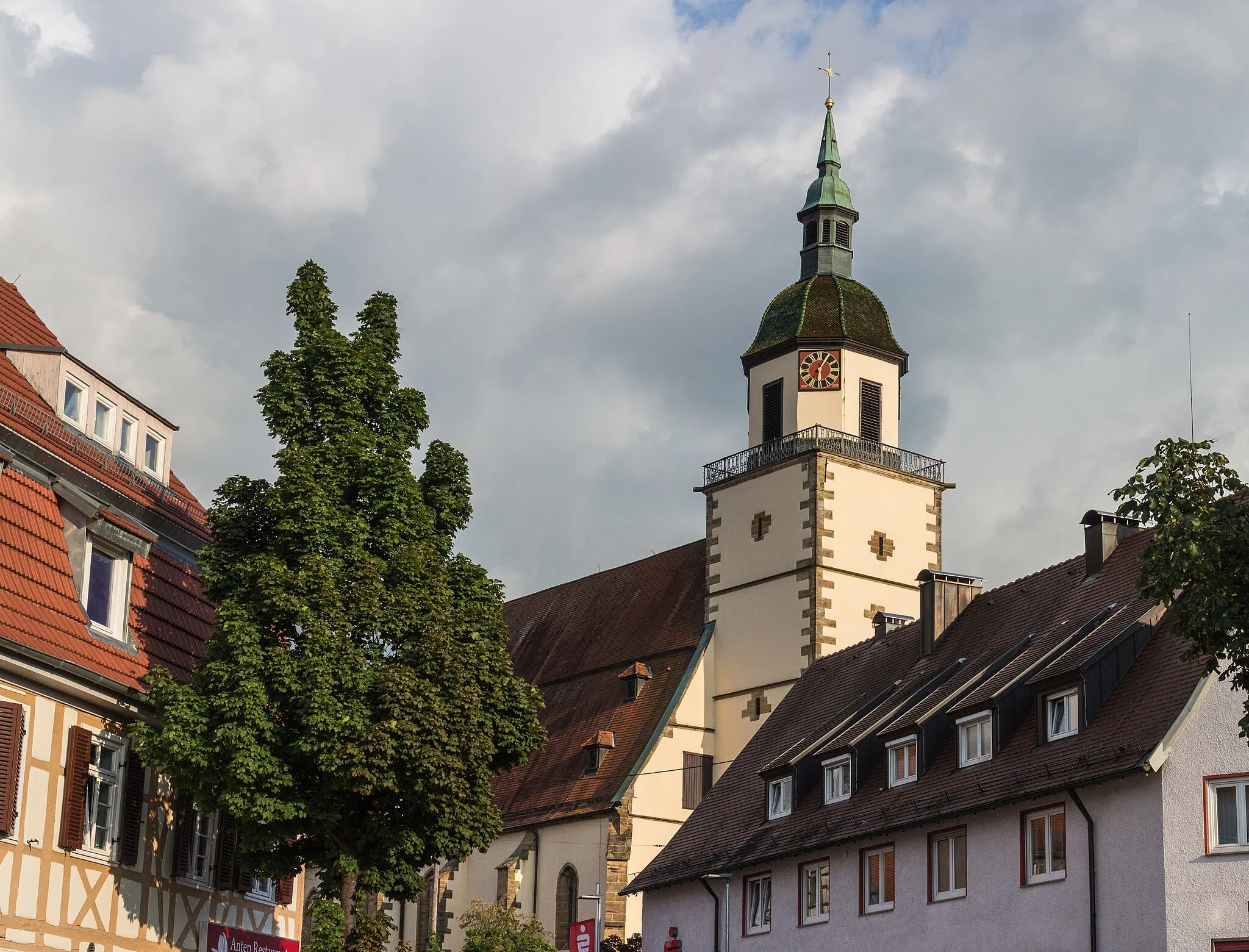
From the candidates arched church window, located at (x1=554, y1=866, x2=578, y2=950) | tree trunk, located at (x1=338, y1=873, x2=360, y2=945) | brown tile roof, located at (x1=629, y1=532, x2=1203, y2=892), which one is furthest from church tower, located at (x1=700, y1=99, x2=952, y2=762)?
tree trunk, located at (x1=338, y1=873, x2=360, y2=945)

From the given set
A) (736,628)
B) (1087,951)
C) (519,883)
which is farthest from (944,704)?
(519,883)

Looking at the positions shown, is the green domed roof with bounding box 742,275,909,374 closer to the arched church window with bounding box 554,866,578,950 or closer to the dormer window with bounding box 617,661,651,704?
the dormer window with bounding box 617,661,651,704

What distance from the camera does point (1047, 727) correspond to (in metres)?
27.4

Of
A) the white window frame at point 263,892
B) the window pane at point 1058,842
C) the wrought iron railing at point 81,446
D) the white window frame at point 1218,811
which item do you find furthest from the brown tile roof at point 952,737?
the wrought iron railing at point 81,446

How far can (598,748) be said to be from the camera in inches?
2104

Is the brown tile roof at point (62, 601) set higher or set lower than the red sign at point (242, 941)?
higher

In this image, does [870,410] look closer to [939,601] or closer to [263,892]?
[939,601]

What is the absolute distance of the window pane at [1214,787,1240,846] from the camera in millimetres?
24516

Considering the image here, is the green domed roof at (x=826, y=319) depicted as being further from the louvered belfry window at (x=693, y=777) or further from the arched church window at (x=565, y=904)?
the arched church window at (x=565, y=904)

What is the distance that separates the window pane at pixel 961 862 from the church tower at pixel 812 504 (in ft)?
68.2

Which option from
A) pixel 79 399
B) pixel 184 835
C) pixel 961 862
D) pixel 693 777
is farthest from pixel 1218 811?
pixel 693 777

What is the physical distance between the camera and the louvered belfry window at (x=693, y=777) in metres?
51.9

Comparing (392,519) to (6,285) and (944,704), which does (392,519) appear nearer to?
(6,285)

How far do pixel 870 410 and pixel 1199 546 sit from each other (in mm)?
38909
